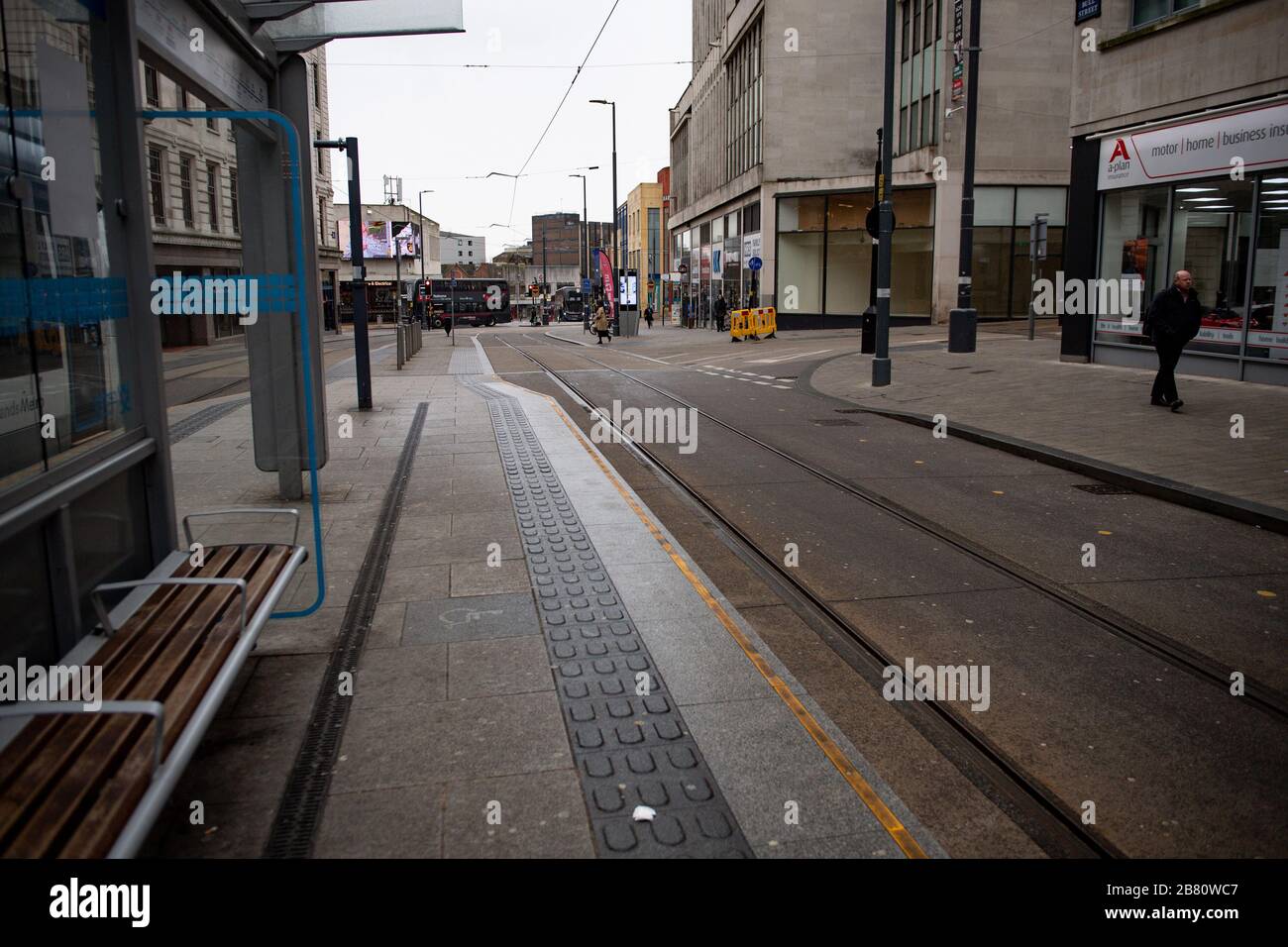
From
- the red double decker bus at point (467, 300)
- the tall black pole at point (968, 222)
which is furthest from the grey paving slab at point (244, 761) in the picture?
the red double decker bus at point (467, 300)

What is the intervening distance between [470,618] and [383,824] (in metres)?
2.31

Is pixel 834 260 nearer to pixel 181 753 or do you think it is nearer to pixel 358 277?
pixel 358 277

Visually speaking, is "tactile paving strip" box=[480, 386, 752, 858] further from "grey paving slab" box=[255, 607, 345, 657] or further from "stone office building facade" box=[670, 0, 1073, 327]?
"stone office building facade" box=[670, 0, 1073, 327]

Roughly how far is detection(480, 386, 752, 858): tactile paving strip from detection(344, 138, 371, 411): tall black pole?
8314 mm

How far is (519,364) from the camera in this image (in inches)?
1080

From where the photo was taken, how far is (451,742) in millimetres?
4191

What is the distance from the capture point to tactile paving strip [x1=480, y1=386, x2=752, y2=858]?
3.44m

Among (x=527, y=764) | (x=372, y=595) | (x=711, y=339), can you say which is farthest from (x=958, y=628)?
(x=711, y=339)

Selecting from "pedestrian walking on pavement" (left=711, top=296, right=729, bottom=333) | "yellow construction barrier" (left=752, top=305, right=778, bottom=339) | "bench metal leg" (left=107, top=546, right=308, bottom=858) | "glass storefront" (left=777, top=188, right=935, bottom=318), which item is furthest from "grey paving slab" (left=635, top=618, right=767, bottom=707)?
"pedestrian walking on pavement" (left=711, top=296, right=729, bottom=333)

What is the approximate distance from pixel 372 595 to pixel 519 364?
21.6 m

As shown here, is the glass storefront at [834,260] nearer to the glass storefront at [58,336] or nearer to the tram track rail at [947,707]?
the tram track rail at [947,707]

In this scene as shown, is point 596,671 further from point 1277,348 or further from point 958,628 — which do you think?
point 1277,348

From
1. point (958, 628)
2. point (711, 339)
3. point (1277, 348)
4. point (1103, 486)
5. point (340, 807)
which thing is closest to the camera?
point (340, 807)

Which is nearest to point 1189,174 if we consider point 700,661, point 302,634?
point 700,661
